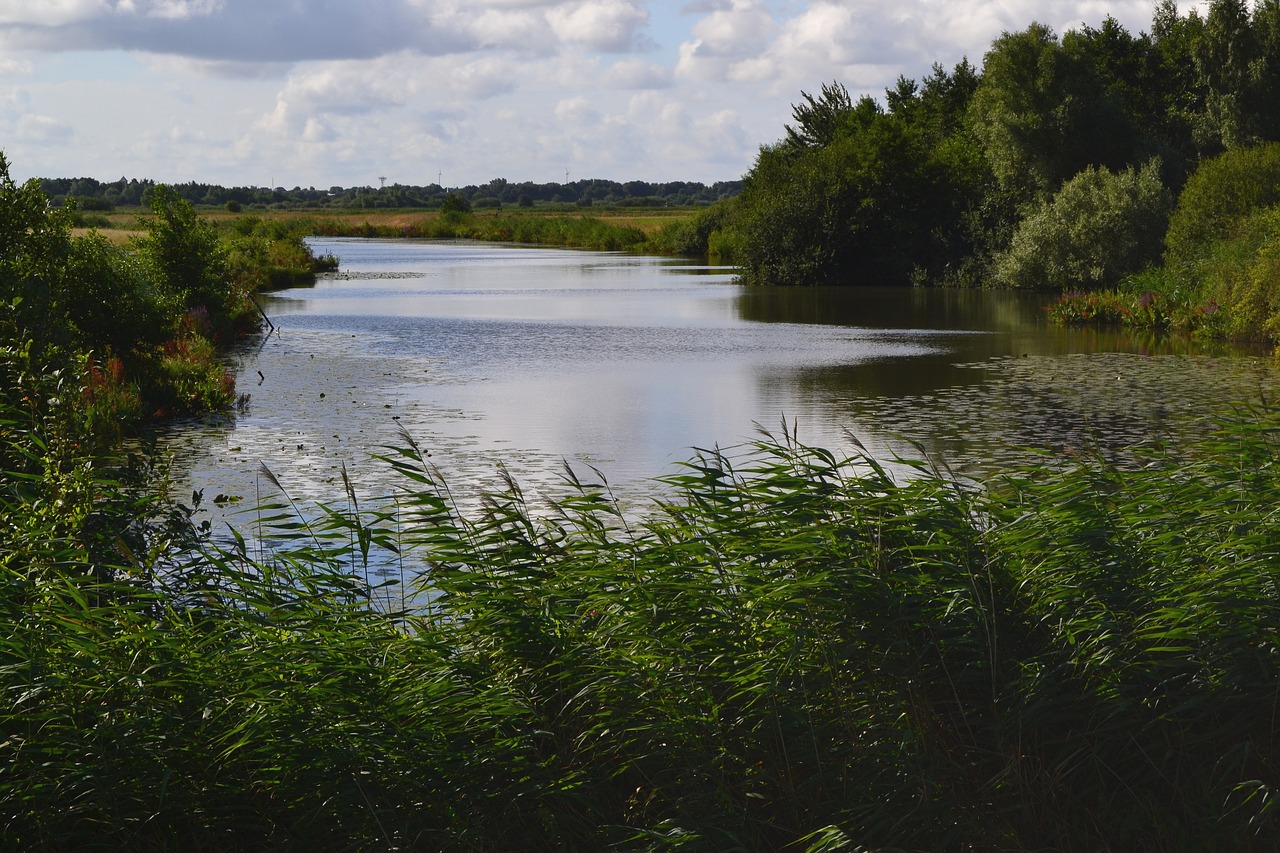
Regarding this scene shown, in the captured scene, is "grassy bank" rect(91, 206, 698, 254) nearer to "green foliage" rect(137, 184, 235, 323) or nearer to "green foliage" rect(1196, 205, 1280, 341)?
"green foliage" rect(1196, 205, 1280, 341)

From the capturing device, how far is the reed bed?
4715 millimetres

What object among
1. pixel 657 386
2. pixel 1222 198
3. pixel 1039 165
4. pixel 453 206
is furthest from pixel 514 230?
pixel 657 386

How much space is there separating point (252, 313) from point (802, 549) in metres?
28.5

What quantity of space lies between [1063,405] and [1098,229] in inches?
998

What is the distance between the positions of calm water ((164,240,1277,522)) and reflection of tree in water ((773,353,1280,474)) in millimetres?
59

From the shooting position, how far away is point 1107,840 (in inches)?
189

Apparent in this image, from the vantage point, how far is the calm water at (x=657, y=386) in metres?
15.2

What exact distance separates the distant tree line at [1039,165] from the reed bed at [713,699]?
127 ft

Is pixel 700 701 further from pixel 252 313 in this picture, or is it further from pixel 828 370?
pixel 252 313

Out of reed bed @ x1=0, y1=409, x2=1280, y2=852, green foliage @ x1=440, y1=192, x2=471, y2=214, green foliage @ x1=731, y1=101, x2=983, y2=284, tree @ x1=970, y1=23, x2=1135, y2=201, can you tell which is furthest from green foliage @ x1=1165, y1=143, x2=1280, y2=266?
green foliage @ x1=440, y1=192, x2=471, y2=214

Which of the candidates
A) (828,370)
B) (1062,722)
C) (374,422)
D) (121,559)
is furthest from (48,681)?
(828,370)

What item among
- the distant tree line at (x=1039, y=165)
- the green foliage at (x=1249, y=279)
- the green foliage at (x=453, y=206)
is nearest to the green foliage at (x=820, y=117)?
the distant tree line at (x=1039, y=165)

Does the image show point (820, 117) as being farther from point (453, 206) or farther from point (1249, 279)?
point (453, 206)

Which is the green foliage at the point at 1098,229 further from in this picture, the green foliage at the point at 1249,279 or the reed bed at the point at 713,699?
the reed bed at the point at 713,699
